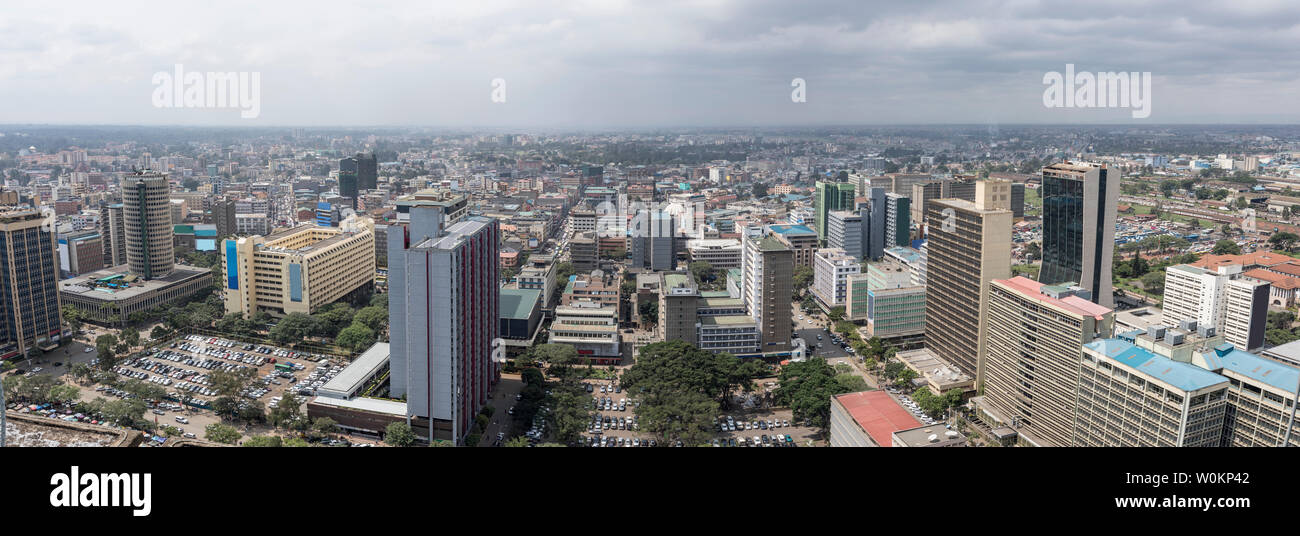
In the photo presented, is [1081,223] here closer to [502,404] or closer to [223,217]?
[502,404]

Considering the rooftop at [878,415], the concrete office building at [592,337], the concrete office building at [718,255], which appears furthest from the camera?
the concrete office building at [718,255]

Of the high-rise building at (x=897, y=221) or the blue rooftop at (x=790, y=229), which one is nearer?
the blue rooftop at (x=790, y=229)

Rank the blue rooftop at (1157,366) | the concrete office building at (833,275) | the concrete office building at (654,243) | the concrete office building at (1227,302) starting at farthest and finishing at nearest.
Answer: the concrete office building at (654,243) → the concrete office building at (833,275) → the concrete office building at (1227,302) → the blue rooftop at (1157,366)

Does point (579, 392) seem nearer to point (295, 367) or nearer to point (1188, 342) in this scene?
point (295, 367)

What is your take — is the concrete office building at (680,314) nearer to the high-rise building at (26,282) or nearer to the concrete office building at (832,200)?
the high-rise building at (26,282)

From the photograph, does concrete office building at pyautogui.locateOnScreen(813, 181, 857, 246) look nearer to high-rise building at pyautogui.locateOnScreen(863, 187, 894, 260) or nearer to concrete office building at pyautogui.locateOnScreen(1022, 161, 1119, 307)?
high-rise building at pyautogui.locateOnScreen(863, 187, 894, 260)

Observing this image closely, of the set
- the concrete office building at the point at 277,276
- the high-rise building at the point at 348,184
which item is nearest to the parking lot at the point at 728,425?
the concrete office building at the point at 277,276
